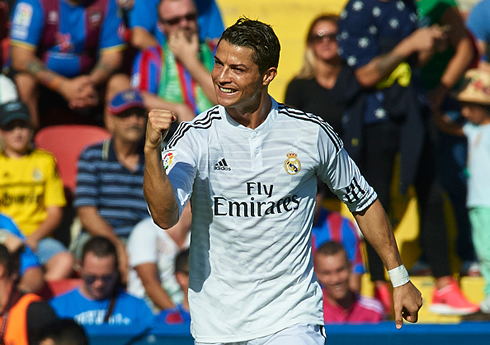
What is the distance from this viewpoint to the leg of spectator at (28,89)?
265 inches

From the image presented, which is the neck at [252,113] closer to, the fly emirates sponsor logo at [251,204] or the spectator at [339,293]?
the fly emirates sponsor logo at [251,204]

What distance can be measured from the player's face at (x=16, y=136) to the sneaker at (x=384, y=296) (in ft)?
10.4

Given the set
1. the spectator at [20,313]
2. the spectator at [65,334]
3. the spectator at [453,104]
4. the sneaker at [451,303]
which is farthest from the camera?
the spectator at [453,104]

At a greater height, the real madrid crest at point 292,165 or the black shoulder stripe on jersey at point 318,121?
the black shoulder stripe on jersey at point 318,121

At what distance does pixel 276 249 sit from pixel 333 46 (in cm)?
338

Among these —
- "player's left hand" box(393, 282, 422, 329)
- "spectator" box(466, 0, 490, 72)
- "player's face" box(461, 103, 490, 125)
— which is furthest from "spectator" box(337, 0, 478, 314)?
"player's left hand" box(393, 282, 422, 329)

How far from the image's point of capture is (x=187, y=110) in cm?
640

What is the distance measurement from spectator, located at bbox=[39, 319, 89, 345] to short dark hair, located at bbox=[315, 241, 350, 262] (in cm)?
182

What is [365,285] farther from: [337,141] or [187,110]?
[337,141]

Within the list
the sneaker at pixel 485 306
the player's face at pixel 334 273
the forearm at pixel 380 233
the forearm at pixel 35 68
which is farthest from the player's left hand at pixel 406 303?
the forearm at pixel 35 68

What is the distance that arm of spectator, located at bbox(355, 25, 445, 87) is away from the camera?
5.80 m

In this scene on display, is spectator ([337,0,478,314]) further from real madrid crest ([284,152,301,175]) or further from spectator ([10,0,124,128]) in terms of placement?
real madrid crest ([284,152,301,175])

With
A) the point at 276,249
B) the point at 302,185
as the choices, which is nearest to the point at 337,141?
the point at 302,185

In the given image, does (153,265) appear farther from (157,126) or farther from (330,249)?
(157,126)
